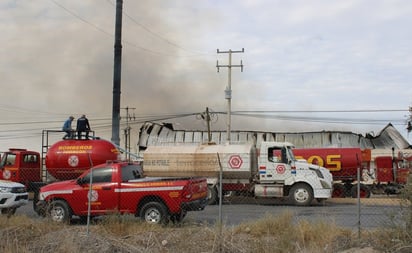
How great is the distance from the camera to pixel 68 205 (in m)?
14.2

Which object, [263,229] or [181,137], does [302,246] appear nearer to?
[263,229]

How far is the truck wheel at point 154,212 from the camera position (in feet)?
43.6

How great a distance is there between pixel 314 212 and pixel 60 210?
967 centimetres

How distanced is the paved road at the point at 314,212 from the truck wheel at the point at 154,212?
4.74ft

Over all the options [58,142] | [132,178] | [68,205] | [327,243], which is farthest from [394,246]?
[58,142]

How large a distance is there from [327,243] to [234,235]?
A: 6.28 ft

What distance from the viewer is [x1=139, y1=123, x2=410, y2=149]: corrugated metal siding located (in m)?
49.7

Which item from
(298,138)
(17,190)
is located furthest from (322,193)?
(298,138)

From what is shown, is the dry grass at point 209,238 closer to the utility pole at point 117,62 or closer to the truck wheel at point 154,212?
the truck wheel at point 154,212

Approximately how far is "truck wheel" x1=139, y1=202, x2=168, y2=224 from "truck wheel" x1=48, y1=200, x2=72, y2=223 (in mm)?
2276

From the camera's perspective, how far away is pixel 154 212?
44.0ft

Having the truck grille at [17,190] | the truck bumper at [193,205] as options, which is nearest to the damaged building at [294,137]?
the truck grille at [17,190]

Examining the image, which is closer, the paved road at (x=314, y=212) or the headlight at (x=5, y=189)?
the paved road at (x=314, y=212)

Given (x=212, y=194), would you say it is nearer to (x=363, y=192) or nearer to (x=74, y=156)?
(x=74, y=156)
